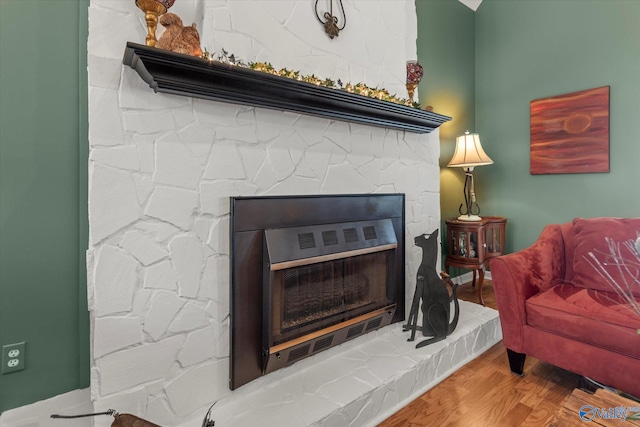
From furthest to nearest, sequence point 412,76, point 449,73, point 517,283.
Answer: point 449,73, point 412,76, point 517,283

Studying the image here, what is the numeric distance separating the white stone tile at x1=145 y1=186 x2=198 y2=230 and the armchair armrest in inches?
68.8

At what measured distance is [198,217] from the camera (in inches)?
57.0

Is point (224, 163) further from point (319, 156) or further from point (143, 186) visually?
point (319, 156)

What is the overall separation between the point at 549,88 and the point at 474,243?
1.73 meters

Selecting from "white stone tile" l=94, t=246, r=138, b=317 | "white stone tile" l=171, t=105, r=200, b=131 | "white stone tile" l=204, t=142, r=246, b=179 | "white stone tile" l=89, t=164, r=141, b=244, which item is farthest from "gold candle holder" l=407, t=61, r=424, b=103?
"white stone tile" l=94, t=246, r=138, b=317

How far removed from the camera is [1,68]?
4.64 ft

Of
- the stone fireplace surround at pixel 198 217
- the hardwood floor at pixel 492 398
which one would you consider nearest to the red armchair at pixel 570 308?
the hardwood floor at pixel 492 398

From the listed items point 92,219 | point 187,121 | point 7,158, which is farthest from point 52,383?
point 187,121

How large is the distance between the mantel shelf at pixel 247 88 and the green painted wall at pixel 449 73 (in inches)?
59.9

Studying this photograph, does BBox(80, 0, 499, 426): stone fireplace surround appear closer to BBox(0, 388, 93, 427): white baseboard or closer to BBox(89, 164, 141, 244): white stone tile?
BBox(89, 164, 141, 244): white stone tile

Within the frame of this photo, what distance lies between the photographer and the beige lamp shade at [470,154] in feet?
9.70

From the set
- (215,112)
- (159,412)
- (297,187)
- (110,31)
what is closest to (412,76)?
(297,187)

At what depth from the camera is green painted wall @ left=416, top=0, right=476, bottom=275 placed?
324 centimetres

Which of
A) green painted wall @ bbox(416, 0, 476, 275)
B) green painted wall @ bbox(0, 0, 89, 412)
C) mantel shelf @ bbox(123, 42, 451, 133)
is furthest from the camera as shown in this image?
green painted wall @ bbox(416, 0, 476, 275)
